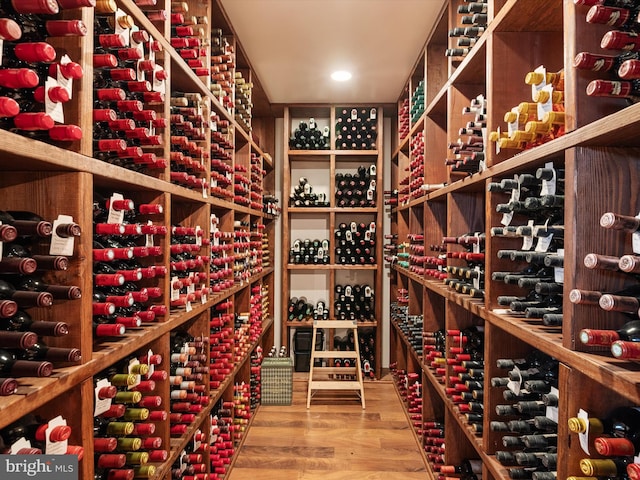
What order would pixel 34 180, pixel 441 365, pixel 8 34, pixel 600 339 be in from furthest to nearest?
pixel 441 365, pixel 34 180, pixel 600 339, pixel 8 34

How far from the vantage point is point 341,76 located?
3910 millimetres

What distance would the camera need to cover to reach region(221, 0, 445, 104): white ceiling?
271 cm

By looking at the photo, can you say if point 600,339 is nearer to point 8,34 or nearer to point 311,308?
point 8,34

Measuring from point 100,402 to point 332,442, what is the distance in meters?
2.37

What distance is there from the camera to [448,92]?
2551 mm

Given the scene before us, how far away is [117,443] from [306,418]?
2.51 metres

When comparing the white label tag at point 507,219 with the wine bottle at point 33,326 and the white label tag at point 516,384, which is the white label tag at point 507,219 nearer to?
the white label tag at point 516,384

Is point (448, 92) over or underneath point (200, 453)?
over

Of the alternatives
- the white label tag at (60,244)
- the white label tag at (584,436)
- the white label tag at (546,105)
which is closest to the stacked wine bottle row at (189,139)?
the white label tag at (60,244)

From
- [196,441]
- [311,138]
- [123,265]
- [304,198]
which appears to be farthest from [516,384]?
[311,138]

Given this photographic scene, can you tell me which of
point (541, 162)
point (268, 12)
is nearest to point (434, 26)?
point (268, 12)

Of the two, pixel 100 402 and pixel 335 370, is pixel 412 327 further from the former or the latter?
pixel 100 402

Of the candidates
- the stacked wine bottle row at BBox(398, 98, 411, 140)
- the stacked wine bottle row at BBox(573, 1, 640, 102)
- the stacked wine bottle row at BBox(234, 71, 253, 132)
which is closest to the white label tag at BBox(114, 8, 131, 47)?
the stacked wine bottle row at BBox(573, 1, 640, 102)

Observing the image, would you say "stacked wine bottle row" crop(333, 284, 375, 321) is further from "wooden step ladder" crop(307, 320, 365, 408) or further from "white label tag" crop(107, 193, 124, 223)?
"white label tag" crop(107, 193, 124, 223)
